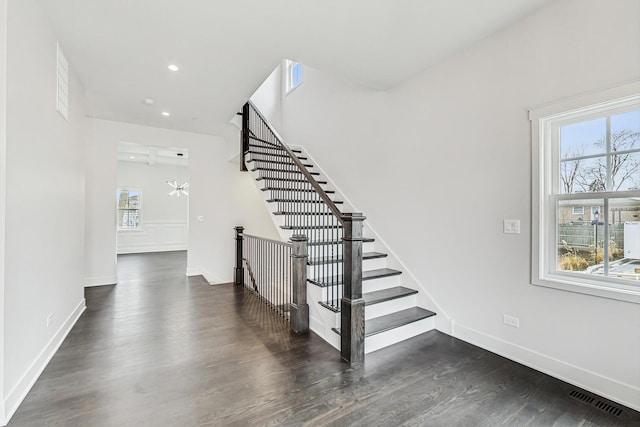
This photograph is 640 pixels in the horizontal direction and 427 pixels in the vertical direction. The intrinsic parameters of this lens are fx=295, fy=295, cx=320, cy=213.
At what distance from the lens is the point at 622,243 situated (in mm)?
2053

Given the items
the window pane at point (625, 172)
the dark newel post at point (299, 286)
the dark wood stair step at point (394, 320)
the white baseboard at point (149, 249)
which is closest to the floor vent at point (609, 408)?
the dark wood stair step at point (394, 320)

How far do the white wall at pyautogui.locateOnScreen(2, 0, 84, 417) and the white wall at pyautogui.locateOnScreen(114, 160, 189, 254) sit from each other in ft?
23.1

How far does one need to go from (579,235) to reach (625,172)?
0.52m

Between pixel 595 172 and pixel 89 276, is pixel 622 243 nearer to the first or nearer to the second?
pixel 595 172

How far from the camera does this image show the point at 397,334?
282 cm

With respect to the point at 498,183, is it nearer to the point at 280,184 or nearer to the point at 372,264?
the point at 372,264

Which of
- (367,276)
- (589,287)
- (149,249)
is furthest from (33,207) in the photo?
(149,249)

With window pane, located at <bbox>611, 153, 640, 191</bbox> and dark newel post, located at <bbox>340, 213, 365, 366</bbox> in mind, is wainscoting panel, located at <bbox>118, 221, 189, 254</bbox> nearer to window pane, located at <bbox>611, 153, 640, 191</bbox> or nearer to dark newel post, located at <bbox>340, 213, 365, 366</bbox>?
dark newel post, located at <bbox>340, 213, 365, 366</bbox>

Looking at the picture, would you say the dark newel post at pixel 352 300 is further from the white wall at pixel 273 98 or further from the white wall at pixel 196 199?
the white wall at pixel 273 98

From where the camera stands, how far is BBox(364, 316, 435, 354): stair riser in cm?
265

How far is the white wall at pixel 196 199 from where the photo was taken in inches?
197

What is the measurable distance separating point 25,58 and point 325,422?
3134mm

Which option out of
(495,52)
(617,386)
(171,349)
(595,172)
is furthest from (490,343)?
(171,349)

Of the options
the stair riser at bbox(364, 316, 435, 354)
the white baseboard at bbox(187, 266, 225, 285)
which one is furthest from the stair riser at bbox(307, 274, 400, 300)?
the white baseboard at bbox(187, 266, 225, 285)
